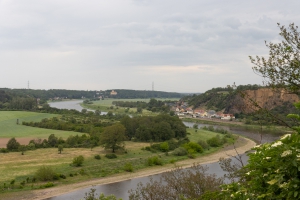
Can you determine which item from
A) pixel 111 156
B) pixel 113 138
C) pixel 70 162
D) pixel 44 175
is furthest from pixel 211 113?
pixel 44 175

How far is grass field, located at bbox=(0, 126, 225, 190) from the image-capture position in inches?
915

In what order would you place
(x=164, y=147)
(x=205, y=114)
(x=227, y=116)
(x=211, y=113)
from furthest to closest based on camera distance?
1. (x=211, y=113)
2. (x=205, y=114)
3. (x=227, y=116)
4. (x=164, y=147)

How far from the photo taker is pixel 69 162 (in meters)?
27.2

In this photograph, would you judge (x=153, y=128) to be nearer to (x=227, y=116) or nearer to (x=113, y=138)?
(x=113, y=138)

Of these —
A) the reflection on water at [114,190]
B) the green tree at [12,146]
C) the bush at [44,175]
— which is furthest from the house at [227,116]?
the bush at [44,175]

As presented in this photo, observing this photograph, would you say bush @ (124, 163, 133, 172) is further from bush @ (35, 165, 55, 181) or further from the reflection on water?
bush @ (35, 165, 55, 181)

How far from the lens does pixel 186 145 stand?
33844 mm

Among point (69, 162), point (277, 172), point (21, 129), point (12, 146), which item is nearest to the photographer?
point (277, 172)

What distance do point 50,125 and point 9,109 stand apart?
1004 inches

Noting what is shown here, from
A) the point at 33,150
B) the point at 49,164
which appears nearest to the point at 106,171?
the point at 49,164

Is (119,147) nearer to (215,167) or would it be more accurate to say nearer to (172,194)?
(215,167)

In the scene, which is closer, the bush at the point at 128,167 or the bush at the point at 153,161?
the bush at the point at 128,167

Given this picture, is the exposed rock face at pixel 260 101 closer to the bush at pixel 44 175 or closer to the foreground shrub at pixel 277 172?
the foreground shrub at pixel 277 172

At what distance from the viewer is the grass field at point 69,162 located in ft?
76.2
